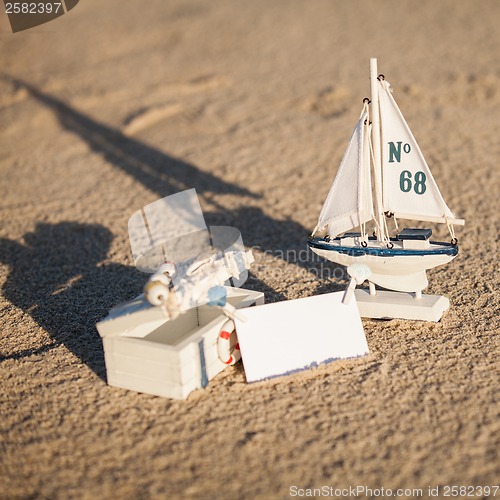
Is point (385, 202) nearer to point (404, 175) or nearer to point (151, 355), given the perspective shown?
point (404, 175)

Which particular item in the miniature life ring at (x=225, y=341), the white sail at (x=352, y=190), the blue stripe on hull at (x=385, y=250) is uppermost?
the white sail at (x=352, y=190)

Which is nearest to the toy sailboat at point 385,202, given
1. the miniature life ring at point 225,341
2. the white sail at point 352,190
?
the white sail at point 352,190

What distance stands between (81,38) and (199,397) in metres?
10.1

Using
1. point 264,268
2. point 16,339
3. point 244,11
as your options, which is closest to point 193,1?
point 244,11

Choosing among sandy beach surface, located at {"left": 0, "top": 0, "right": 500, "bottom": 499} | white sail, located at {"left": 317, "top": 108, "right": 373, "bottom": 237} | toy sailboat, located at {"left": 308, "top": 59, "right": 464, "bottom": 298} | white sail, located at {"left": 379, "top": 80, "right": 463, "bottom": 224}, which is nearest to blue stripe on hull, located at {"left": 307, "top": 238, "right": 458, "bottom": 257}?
toy sailboat, located at {"left": 308, "top": 59, "right": 464, "bottom": 298}

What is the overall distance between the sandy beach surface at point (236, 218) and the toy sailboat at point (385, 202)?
1.90 ft

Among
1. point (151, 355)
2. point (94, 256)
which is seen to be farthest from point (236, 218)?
point (151, 355)

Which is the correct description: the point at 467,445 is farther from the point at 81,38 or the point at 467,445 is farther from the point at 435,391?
the point at 81,38

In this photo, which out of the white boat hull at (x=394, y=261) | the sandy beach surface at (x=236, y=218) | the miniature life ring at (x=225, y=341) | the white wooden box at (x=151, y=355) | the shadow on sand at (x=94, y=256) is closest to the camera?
the sandy beach surface at (x=236, y=218)

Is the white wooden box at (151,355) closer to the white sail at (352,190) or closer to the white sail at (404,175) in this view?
the white sail at (352,190)

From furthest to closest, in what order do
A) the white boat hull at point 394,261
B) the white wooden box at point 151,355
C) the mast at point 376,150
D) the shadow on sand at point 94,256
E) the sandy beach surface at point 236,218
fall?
the shadow on sand at point 94,256 < the white boat hull at point 394,261 < the mast at point 376,150 < the white wooden box at point 151,355 < the sandy beach surface at point 236,218

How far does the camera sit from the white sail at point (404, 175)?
16.8 ft

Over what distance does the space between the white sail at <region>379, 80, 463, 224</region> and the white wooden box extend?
157 centimetres

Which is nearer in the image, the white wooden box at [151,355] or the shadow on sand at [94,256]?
the white wooden box at [151,355]
